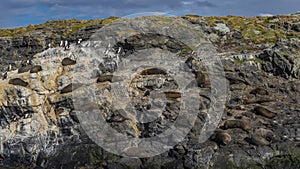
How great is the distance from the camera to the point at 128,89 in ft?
120

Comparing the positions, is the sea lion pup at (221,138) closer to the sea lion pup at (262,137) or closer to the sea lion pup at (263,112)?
the sea lion pup at (262,137)

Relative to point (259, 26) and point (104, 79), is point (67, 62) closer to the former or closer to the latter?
point (104, 79)

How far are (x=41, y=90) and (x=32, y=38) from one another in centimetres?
1985

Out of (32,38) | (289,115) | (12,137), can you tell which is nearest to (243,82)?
(289,115)

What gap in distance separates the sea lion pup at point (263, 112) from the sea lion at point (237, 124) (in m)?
2.37

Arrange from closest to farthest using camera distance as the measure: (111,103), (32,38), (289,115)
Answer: (289,115)
(111,103)
(32,38)

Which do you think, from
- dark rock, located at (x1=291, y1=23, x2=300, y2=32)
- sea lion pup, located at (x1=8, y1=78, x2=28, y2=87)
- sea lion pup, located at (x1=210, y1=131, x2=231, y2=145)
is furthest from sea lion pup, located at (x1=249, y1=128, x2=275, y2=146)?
dark rock, located at (x1=291, y1=23, x2=300, y2=32)

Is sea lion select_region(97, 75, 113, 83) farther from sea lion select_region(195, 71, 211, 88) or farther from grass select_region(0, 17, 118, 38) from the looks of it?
grass select_region(0, 17, 118, 38)

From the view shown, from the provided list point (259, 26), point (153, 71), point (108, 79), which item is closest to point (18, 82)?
point (108, 79)

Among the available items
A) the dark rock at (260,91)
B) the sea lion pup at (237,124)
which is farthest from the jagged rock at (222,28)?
the sea lion pup at (237,124)

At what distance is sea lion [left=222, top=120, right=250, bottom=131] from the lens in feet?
102

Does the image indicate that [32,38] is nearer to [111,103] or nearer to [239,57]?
[111,103]

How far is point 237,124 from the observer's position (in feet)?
103

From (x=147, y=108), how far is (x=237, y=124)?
8.26 m
